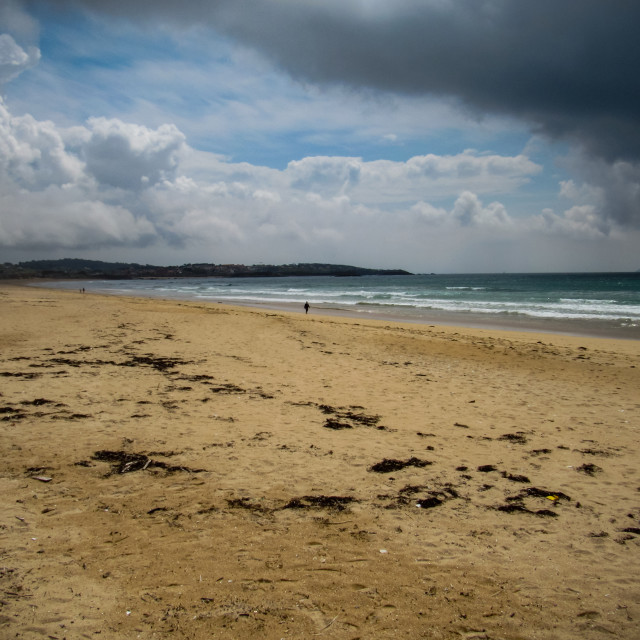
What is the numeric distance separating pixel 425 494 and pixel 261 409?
10.8 feet

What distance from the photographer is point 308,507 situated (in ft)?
A: 13.4

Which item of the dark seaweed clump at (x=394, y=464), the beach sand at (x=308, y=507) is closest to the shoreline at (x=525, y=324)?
the beach sand at (x=308, y=507)

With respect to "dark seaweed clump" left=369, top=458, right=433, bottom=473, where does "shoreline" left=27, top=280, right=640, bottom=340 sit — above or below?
above

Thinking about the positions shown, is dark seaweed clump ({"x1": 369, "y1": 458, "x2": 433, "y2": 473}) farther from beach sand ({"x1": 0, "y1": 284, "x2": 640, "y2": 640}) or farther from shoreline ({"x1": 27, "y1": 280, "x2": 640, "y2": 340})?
shoreline ({"x1": 27, "y1": 280, "x2": 640, "y2": 340})

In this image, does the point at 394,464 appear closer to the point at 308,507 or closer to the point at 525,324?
the point at 308,507

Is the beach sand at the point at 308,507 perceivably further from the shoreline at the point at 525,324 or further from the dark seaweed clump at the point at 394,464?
the shoreline at the point at 525,324

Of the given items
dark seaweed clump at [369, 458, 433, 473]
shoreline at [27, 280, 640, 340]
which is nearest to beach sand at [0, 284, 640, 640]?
dark seaweed clump at [369, 458, 433, 473]

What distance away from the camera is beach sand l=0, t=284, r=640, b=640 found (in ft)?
9.30

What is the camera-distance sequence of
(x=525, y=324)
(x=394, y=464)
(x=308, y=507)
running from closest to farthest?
(x=308, y=507) < (x=394, y=464) < (x=525, y=324)

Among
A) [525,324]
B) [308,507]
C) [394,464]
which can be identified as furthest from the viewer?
[525,324]

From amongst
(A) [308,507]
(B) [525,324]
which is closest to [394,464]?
(A) [308,507]

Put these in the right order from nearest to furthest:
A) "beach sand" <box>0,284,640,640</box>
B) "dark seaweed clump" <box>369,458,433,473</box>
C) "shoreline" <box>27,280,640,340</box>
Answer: "beach sand" <box>0,284,640,640</box> < "dark seaweed clump" <box>369,458,433,473</box> < "shoreline" <box>27,280,640,340</box>

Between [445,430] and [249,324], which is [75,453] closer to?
[445,430]

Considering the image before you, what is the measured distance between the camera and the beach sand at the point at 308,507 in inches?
112
